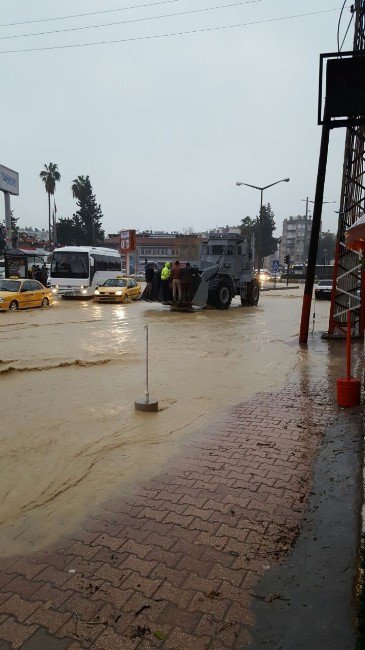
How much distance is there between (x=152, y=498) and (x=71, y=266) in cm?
2500

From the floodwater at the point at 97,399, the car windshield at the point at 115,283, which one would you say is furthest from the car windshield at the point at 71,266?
the floodwater at the point at 97,399

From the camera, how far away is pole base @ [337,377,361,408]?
6777 mm

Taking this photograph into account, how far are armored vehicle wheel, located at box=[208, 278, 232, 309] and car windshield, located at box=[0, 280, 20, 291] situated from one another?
838cm

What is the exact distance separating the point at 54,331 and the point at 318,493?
38.5 ft

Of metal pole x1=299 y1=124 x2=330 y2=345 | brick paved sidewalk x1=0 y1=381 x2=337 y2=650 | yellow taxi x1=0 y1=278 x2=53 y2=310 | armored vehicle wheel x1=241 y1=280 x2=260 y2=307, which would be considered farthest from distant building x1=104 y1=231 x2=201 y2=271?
brick paved sidewalk x1=0 y1=381 x2=337 y2=650

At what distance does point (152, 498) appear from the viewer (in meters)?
4.21

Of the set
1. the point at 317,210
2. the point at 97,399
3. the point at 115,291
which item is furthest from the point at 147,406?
the point at 115,291

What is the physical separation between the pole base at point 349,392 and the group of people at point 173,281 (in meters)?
13.2

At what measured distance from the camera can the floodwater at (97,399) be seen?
14.2 ft

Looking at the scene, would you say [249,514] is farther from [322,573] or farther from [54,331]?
[54,331]

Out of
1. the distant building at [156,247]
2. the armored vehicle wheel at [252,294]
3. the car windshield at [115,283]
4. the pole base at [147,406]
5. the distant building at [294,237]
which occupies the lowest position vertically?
the pole base at [147,406]

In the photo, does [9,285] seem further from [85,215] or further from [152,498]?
[85,215]

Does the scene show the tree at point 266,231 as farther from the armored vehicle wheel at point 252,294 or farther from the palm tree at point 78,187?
the armored vehicle wheel at point 252,294

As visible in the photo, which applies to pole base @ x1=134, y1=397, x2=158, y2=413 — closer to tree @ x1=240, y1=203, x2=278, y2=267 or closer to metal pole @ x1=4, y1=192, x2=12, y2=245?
metal pole @ x1=4, y1=192, x2=12, y2=245
